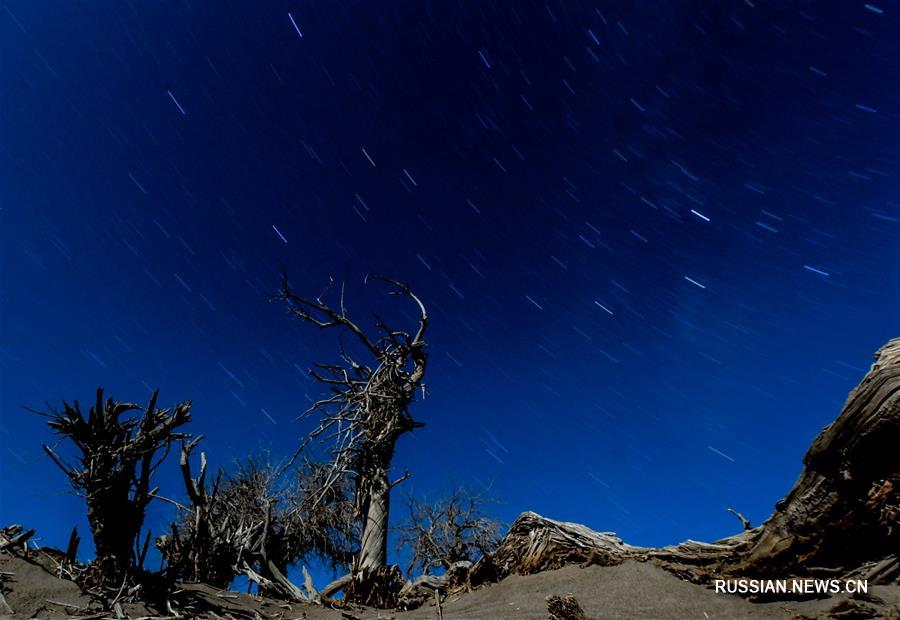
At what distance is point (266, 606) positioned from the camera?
12.6 feet

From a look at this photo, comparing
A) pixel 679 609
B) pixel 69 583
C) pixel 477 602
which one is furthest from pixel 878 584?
pixel 69 583

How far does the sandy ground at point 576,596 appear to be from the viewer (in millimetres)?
2770

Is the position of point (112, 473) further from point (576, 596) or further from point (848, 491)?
point (848, 491)

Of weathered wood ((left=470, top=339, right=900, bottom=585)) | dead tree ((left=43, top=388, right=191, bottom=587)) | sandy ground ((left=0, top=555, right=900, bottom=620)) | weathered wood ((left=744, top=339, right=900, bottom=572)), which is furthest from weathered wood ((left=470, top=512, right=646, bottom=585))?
dead tree ((left=43, top=388, right=191, bottom=587))

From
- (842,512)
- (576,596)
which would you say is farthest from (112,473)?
(842,512)

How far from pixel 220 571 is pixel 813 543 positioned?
711cm

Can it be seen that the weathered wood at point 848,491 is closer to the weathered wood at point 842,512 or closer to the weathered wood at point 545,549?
the weathered wood at point 842,512

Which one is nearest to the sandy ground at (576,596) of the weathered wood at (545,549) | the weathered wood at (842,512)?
the weathered wood at (545,549)

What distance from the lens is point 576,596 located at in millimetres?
3250

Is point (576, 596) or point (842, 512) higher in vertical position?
point (842, 512)

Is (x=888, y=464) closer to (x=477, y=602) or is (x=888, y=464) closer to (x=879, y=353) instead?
(x=879, y=353)

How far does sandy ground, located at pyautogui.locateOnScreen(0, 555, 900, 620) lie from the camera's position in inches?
109

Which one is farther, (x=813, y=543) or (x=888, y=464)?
(x=813, y=543)

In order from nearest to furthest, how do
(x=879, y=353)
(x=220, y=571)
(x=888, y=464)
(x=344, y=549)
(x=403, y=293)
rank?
(x=888, y=464), (x=879, y=353), (x=220, y=571), (x=403, y=293), (x=344, y=549)
